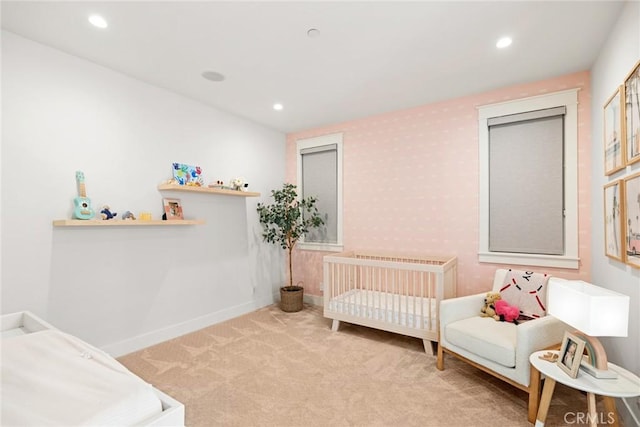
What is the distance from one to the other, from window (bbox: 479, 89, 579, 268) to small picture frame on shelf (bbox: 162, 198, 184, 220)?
3.12 meters

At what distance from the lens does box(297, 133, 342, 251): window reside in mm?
4121

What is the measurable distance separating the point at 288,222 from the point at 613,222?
3084 millimetres

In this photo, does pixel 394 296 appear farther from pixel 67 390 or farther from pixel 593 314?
pixel 67 390

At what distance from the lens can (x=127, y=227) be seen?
277 cm

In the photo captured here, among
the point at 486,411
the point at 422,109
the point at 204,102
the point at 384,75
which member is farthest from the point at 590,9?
the point at 204,102

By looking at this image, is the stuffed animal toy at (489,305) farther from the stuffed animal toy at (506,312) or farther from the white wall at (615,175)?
the white wall at (615,175)

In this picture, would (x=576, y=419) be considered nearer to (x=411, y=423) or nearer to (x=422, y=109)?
(x=411, y=423)

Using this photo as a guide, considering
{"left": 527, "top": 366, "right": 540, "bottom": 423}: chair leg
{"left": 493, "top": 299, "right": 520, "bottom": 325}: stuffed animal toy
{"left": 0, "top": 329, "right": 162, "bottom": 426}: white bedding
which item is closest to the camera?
{"left": 0, "top": 329, "right": 162, "bottom": 426}: white bedding

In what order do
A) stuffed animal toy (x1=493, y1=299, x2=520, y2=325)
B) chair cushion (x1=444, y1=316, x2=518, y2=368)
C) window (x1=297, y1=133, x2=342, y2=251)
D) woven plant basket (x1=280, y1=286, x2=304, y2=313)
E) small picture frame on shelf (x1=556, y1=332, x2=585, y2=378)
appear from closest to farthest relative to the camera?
small picture frame on shelf (x1=556, y1=332, x2=585, y2=378), chair cushion (x1=444, y1=316, x2=518, y2=368), stuffed animal toy (x1=493, y1=299, x2=520, y2=325), woven plant basket (x1=280, y1=286, x2=304, y2=313), window (x1=297, y1=133, x2=342, y2=251)

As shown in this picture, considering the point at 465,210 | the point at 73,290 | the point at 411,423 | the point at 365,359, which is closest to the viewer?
the point at 411,423

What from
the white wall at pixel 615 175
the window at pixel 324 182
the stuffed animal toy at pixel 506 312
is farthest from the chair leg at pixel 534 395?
→ the window at pixel 324 182

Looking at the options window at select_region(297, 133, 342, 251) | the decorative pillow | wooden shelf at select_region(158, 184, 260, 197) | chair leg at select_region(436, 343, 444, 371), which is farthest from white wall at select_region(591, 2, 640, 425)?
wooden shelf at select_region(158, 184, 260, 197)

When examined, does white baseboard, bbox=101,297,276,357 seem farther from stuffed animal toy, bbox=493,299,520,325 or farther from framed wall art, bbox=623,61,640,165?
framed wall art, bbox=623,61,640,165

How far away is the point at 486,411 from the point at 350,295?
1.64 metres
